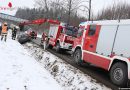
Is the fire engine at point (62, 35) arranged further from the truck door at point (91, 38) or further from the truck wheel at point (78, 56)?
the truck door at point (91, 38)

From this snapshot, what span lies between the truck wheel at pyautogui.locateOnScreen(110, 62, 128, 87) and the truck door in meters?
2.08

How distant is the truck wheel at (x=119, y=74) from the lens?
9.89 meters

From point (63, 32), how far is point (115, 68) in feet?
36.7

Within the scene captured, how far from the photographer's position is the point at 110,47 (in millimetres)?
11008

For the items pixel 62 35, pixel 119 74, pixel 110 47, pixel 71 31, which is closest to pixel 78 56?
pixel 110 47

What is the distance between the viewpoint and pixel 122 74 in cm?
1009

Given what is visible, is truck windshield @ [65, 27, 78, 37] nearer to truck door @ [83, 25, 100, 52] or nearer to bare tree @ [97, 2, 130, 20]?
truck door @ [83, 25, 100, 52]

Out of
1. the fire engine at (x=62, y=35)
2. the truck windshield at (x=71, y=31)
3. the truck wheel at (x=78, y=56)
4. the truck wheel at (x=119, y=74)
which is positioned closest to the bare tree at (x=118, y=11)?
the fire engine at (x=62, y=35)

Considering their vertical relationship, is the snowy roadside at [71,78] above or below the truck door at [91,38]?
below

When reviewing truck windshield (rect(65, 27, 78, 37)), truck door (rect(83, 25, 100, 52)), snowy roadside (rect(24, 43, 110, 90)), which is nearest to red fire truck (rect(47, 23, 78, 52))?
truck windshield (rect(65, 27, 78, 37))

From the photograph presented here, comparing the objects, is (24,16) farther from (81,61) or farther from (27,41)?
(81,61)

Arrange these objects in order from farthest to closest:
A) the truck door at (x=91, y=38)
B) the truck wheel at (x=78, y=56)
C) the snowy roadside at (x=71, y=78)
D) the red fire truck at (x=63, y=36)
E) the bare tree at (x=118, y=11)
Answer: the bare tree at (x=118, y=11) < the red fire truck at (x=63, y=36) < the truck wheel at (x=78, y=56) < the truck door at (x=91, y=38) < the snowy roadside at (x=71, y=78)

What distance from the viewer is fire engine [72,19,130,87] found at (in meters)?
9.98

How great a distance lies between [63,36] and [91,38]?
8054 mm
